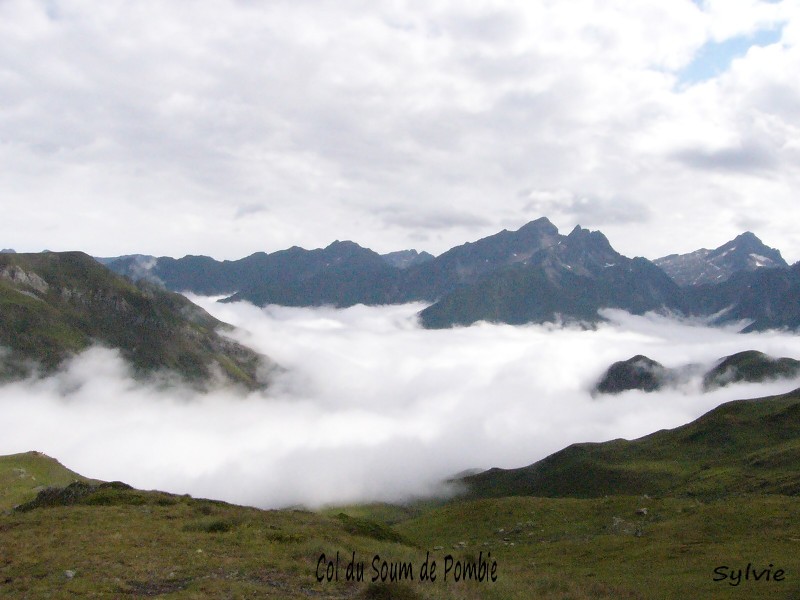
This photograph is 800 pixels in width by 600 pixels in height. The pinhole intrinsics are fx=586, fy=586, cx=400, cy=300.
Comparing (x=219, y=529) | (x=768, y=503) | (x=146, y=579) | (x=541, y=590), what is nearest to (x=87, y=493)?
(x=219, y=529)

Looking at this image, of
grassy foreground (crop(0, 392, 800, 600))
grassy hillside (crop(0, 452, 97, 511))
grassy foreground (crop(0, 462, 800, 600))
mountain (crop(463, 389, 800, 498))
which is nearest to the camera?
grassy foreground (crop(0, 462, 800, 600))

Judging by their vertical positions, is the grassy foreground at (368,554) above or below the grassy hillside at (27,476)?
above

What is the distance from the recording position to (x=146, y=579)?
28.0m

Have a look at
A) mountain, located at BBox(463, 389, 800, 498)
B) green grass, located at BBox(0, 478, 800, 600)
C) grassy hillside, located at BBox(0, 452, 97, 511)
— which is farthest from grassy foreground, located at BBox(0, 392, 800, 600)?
mountain, located at BBox(463, 389, 800, 498)

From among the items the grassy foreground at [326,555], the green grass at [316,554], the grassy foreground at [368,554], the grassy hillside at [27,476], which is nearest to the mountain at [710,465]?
the grassy foreground at [368,554]

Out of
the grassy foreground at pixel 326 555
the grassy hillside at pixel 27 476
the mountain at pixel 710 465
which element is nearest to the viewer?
the grassy foreground at pixel 326 555

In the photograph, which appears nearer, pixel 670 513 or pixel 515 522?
pixel 670 513

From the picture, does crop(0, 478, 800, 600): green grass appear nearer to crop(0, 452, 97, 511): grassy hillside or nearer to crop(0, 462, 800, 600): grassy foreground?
crop(0, 462, 800, 600): grassy foreground

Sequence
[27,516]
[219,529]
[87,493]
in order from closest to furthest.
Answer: [219,529]
[27,516]
[87,493]

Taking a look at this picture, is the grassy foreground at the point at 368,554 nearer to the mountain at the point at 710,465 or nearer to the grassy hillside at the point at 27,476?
the grassy hillside at the point at 27,476

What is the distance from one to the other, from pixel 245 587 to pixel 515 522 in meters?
67.4

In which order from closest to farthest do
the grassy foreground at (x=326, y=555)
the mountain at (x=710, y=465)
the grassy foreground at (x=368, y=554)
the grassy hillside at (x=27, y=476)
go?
the grassy foreground at (x=326, y=555) → the grassy foreground at (x=368, y=554) → the grassy hillside at (x=27, y=476) → the mountain at (x=710, y=465)

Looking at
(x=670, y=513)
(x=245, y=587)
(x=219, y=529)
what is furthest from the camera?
(x=670, y=513)

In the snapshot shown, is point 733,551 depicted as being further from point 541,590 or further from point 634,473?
point 634,473
